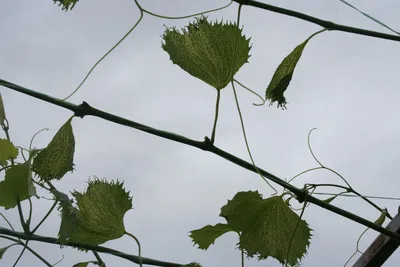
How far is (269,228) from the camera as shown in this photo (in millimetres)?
315

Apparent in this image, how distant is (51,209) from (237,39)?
139 mm

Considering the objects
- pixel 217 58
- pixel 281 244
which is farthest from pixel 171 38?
pixel 281 244

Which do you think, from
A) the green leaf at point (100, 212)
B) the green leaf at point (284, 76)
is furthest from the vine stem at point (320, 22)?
the green leaf at point (100, 212)

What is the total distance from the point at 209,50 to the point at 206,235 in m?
0.13

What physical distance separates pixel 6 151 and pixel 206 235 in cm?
13

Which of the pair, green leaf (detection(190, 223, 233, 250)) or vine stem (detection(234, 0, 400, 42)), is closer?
vine stem (detection(234, 0, 400, 42))

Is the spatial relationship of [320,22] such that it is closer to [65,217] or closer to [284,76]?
[284,76]

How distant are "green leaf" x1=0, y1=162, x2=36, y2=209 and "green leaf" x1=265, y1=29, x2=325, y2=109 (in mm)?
141

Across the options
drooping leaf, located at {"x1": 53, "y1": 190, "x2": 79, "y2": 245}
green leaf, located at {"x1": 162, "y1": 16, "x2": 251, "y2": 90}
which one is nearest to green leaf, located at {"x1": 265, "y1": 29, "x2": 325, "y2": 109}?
green leaf, located at {"x1": 162, "y1": 16, "x2": 251, "y2": 90}

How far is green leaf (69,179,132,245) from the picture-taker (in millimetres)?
319

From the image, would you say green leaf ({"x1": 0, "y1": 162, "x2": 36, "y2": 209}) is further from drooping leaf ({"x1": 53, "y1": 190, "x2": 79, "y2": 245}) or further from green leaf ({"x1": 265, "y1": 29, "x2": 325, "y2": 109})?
green leaf ({"x1": 265, "y1": 29, "x2": 325, "y2": 109})

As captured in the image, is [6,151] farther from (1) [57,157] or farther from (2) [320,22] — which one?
(2) [320,22]

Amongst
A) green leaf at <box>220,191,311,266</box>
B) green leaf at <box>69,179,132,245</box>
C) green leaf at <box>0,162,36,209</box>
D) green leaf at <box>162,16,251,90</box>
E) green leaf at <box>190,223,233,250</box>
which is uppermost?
green leaf at <box>162,16,251,90</box>

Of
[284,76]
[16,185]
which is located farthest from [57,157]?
[284,76]
